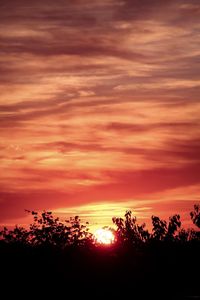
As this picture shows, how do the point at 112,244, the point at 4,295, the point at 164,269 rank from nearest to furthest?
the point at 4,295 → the point at 164,269 → the point at 112,244

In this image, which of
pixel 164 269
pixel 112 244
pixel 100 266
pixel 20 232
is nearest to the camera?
pixel 100 266

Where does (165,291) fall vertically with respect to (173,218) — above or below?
below

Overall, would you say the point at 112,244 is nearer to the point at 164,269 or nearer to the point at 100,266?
the point at 164,269

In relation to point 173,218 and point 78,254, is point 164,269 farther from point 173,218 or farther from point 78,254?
point 173,218

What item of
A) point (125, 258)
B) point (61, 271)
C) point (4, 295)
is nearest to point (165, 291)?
point (125, 258)

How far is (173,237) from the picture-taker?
51.4 meters

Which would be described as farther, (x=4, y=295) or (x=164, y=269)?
(x=164, y=269)

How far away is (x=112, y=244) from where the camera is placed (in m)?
47.1

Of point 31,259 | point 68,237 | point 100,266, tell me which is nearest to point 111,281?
point 100,266

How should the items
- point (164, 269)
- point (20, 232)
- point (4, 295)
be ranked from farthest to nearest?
1. point (20, 232)
2. point (164, 269)
3. point (4, 295)

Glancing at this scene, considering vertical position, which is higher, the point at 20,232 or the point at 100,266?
the point at 20,232

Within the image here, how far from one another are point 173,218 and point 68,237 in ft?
26.7

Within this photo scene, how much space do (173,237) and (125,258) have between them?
503 inches

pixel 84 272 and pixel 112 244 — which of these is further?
pixel 112 244
